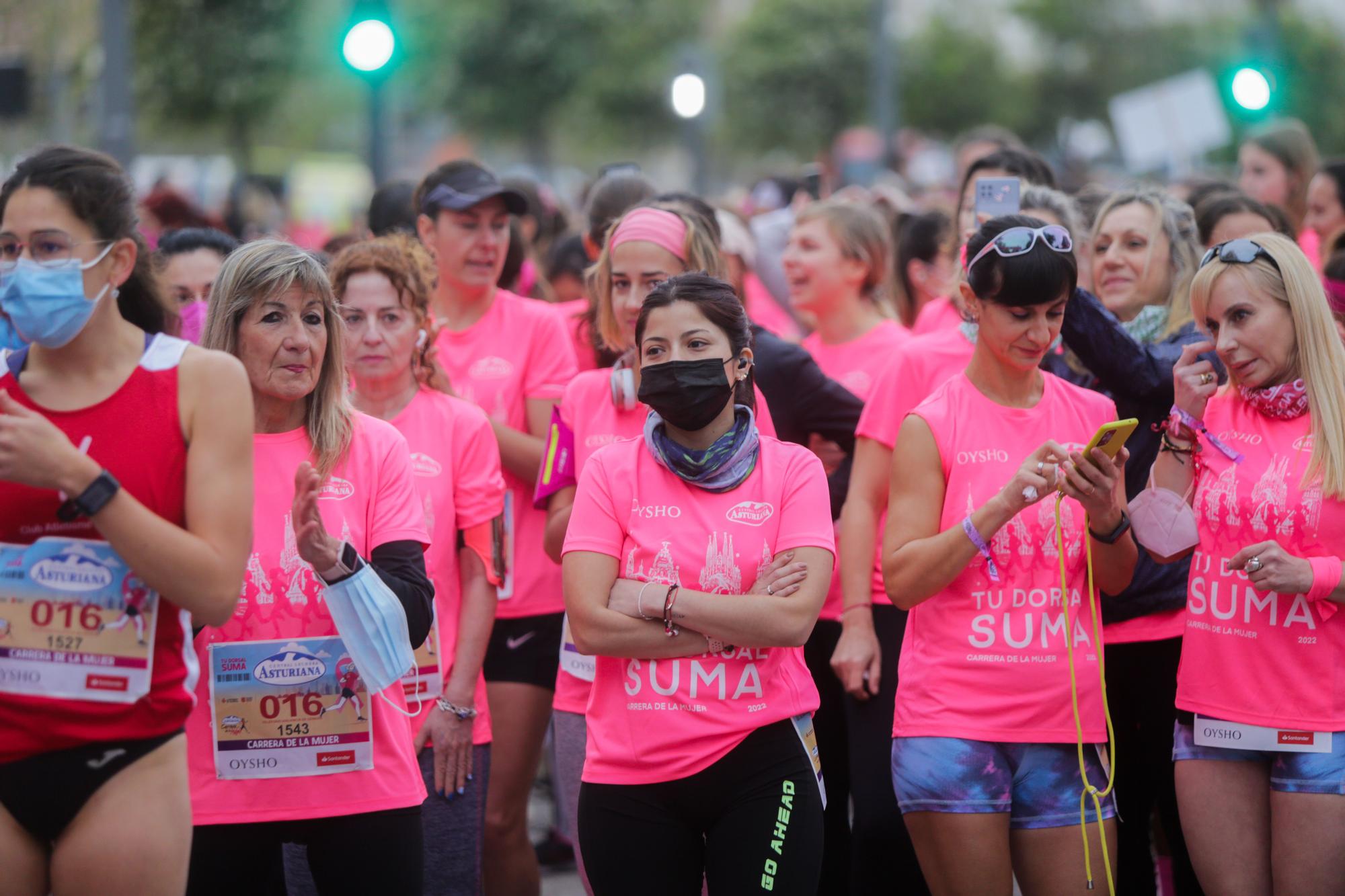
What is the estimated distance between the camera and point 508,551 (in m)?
5.24

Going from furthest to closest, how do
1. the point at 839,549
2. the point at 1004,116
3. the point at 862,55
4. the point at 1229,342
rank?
the point at 1004,116 < the point at 862,55 < the point at 839,549 < the point at 1229,342

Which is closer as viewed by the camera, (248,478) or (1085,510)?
(248,478)

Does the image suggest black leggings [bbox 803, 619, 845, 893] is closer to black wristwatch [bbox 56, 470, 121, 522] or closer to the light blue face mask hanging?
the light blue face mask hanging

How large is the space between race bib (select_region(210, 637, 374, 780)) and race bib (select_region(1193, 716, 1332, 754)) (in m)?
2.25

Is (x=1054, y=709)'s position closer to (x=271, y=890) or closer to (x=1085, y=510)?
(x=1085, y=510)

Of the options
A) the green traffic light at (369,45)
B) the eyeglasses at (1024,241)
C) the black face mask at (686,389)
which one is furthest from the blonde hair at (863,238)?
the green traffic light at (369,45)

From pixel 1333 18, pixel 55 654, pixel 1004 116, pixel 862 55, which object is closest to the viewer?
pixel 55 654

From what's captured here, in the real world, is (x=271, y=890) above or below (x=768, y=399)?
below

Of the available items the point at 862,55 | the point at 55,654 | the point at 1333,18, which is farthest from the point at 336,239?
the point at 1333,18

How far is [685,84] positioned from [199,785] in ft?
30.7

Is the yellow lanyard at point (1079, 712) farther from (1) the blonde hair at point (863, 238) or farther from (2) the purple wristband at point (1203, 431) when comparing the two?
(1) the blonde hair at point (863, 238)

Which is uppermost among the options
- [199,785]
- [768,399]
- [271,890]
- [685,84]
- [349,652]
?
[685,84]

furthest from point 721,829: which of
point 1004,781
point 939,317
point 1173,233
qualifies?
point 939,317

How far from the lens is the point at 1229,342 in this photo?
13.6 ft
